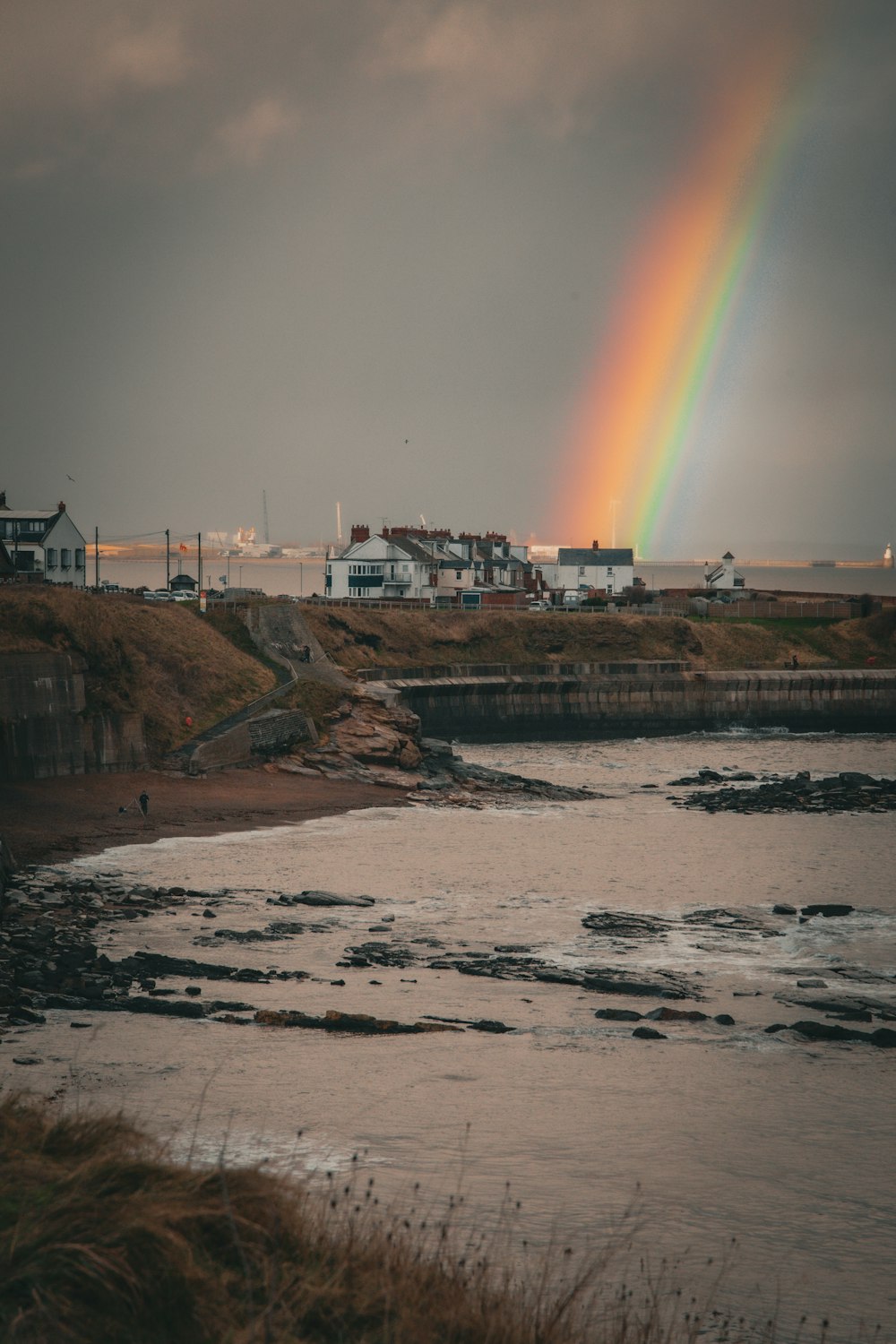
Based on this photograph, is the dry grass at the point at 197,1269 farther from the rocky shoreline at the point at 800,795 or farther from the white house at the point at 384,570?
the white house at the point at 384,570

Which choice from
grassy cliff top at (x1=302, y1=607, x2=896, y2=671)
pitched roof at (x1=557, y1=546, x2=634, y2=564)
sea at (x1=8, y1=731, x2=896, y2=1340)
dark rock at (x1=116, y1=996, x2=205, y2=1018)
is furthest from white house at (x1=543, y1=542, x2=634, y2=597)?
dark rock at (x1=116, y1=996, x2=205, y2=1018)

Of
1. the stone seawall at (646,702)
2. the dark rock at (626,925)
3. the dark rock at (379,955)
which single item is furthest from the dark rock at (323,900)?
the stone seawall at (646,702)

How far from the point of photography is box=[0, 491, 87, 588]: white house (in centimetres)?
8856

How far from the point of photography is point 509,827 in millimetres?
45688

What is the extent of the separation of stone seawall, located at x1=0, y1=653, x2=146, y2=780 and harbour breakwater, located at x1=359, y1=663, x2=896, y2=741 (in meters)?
27.3

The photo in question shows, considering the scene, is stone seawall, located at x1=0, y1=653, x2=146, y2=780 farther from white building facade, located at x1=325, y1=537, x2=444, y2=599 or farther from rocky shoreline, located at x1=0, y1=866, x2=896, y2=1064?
white building facade, located at x1=325, y1=537, x2=444, y2=599

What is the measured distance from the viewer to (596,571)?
463ft

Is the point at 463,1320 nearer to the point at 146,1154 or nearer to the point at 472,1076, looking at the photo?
the point at 146,1154

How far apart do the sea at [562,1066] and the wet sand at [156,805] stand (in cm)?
319

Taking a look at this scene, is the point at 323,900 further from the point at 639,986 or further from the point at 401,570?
the point at 401,570

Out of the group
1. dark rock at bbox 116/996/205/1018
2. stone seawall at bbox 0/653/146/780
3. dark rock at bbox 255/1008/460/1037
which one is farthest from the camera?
stone seawall at bbox 0/653/146/780

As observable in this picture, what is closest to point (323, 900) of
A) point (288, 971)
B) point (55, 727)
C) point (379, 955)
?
point (379, 955)

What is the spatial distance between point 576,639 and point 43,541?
38.1 metres

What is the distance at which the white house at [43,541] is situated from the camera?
3487 inches
